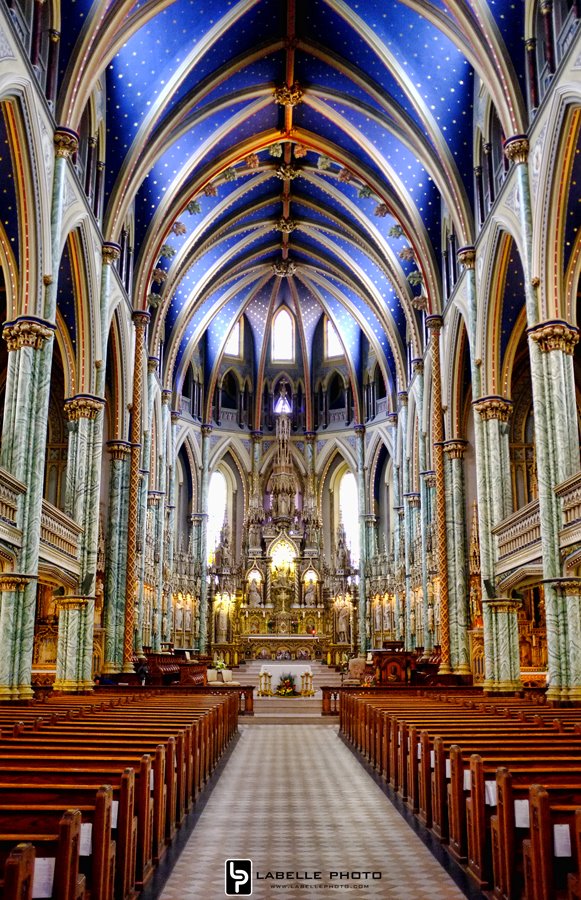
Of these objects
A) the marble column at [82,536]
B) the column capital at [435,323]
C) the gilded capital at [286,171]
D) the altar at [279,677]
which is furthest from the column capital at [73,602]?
the gilded capital at [286,171]

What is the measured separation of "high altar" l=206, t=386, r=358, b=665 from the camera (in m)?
44.4

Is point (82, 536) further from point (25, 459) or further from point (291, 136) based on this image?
point (291, 136)

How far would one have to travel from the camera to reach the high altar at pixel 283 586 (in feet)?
146

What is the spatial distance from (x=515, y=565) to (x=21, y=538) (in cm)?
1203

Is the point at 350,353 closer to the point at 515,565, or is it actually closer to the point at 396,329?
the point at 396,329

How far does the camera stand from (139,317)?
30.8 meters

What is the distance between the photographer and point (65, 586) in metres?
23.0

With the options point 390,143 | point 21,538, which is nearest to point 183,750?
point 21,538

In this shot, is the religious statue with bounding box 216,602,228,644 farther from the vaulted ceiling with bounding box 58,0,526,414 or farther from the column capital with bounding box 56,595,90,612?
the column capital with bounding box 56,595,90,612

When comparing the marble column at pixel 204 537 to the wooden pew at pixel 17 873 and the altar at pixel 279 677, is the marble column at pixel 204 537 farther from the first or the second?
the wooden pew at pixel 17 873

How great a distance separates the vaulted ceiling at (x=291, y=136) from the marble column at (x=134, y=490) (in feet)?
4.58

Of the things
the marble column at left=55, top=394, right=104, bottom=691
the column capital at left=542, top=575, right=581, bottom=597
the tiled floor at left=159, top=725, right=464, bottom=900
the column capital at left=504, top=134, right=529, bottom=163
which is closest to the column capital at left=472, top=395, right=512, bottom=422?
the column capital at left=504, top=134, right=529, bottom=163

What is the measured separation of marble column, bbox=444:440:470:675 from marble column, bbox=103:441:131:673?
10781 mm

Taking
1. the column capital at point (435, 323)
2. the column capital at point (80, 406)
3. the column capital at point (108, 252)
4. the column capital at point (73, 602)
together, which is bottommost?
the column capital at point (73, 602)
